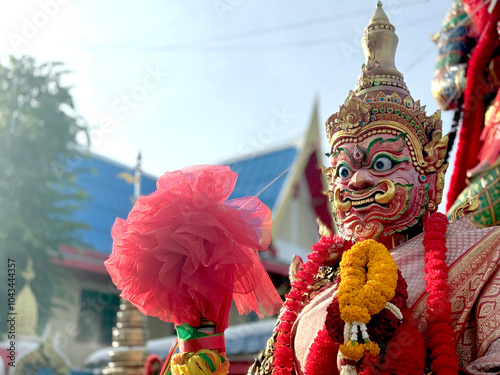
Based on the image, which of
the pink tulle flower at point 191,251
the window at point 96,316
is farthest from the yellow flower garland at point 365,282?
the window at point 96,316

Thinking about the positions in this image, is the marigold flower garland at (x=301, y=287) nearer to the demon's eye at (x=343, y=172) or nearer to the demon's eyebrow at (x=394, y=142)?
the demon's eye at (x=343, y=172)

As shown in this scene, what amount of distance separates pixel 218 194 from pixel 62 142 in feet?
35.1

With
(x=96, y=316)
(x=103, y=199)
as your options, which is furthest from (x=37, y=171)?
(x=96, y=316)

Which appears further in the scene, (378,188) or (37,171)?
(37,171)

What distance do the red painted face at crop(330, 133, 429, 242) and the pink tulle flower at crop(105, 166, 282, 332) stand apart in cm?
37

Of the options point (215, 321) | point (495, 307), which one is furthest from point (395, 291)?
point (215, 321)

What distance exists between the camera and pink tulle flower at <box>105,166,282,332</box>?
90.2 inches

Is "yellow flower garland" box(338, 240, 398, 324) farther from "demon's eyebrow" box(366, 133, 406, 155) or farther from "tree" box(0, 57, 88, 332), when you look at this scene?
"tree" box(0, 57, 88, 332)

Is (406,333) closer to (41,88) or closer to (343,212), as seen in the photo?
(343,212)

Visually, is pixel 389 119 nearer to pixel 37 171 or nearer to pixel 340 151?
pixel 340 151

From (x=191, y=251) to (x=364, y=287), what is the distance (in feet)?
2.16

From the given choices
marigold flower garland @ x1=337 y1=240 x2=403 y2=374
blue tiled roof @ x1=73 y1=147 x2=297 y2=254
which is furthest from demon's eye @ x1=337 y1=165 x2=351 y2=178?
blue tiled roof @ x1=73 y1=147 x2=297 y2=254

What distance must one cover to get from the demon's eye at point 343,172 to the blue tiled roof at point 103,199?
9399mm

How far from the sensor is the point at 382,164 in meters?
2.52
